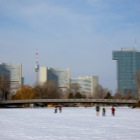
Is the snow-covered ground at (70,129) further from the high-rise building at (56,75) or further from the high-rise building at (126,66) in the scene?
the high-rise building at (56,75)

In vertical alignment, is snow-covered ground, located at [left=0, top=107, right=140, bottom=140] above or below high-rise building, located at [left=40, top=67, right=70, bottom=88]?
below

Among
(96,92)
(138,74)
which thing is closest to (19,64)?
(96,92)

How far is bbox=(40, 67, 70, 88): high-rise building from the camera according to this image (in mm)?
186500

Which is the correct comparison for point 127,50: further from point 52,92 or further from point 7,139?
point 7,139

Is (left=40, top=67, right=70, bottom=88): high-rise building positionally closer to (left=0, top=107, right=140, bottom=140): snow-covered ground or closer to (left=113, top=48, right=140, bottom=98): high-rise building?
(left=113, top=48, right=140, bottom=98): high-rise building

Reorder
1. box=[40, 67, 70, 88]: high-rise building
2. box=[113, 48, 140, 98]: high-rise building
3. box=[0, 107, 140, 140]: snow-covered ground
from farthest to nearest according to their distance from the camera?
1. box=[40, 67, 70, 88]: high-rise building
2. box=[113, 48, 140, 98]: high-rise building
3. box=[0, 107, 140, 140]: snow-covered ground

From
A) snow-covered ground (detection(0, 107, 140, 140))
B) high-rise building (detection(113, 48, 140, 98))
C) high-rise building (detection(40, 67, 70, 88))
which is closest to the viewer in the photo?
snow-covered ground (detection(0, 107, 140, 140))

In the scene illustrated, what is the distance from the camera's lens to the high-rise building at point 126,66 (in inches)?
6969

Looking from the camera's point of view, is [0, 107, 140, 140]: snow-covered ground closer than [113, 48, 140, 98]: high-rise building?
Yes

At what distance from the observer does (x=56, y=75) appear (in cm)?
19288

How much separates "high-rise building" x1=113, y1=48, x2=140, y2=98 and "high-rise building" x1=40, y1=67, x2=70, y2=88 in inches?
1166

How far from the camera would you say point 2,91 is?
114 meters

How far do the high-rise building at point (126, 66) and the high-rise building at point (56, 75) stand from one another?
97.2 ft

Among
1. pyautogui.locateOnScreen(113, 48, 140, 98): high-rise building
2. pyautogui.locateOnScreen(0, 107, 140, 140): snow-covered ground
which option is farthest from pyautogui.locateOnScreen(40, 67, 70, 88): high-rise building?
pyautogui.locateOnScreen(0, 107, 140, 140): snow-covered ground
